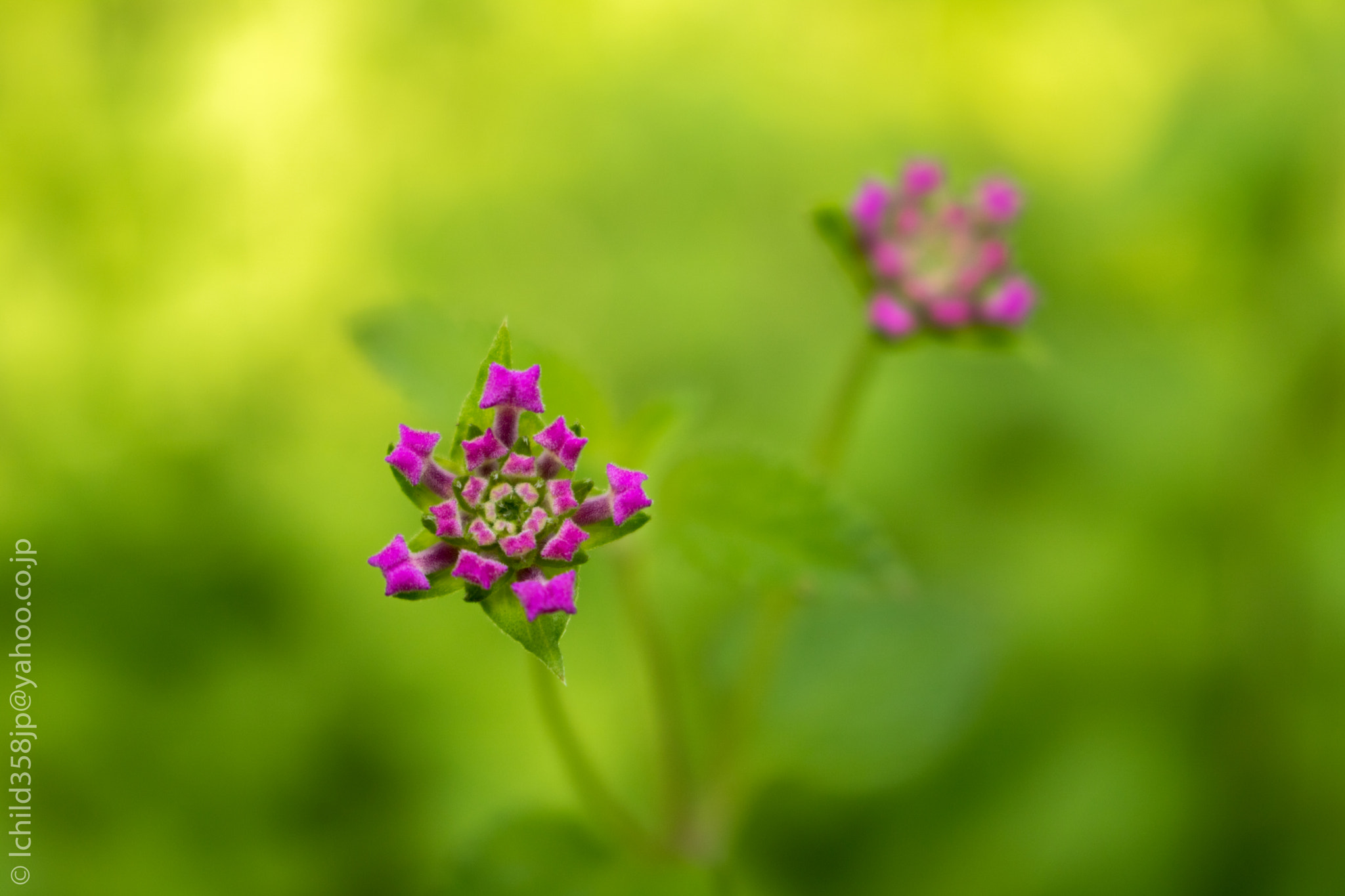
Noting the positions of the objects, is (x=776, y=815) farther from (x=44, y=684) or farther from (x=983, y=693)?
(x=44, y=684)

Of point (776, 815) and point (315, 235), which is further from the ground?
point (315, 235)

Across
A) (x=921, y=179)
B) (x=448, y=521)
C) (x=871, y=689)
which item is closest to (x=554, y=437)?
(x=448, y=521)

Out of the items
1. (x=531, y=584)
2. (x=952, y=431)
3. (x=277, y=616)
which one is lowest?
(x=531, y=584)

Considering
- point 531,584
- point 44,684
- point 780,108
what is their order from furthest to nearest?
point 780,108
point 44,684
point 531,584

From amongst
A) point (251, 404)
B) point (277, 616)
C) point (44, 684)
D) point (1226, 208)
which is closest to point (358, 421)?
point (251, 404)

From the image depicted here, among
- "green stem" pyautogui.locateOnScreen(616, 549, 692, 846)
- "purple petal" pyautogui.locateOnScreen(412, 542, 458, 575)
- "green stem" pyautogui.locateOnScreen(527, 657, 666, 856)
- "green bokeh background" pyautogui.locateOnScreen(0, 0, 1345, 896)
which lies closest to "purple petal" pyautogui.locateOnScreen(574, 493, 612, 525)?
"purple petal" pyautogui.locateOnScreen(412, 542, 458, 575)

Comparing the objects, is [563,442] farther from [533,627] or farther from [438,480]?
[533,627]

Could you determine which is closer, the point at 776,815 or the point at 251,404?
the point at 776,815
